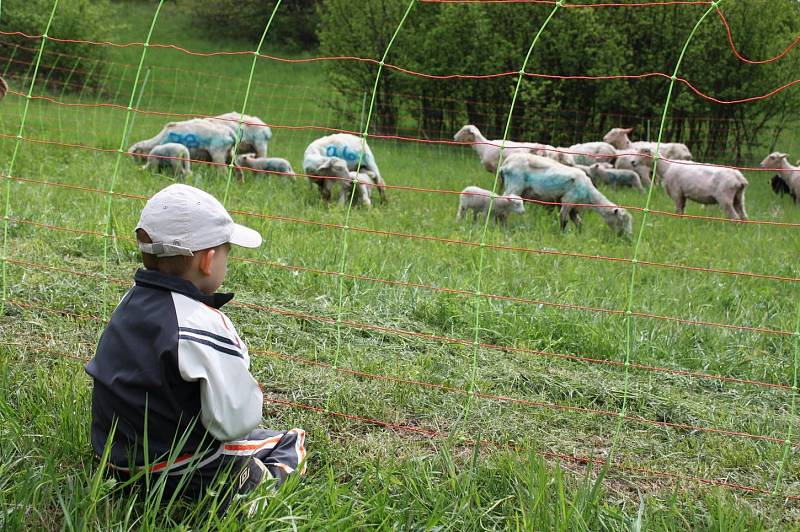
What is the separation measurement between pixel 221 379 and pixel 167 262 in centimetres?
45

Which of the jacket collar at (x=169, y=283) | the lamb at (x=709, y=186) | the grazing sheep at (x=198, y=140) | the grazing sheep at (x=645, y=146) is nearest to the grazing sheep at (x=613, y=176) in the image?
the lamb at (x=709, y=186)

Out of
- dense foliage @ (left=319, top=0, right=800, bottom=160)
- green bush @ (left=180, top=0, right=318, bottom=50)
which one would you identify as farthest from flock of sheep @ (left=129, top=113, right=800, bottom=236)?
green bush @ (left=180, top=0, right=318, bottom=50)

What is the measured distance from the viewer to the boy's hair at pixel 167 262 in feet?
8.41

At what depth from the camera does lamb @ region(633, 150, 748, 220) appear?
10.3 m

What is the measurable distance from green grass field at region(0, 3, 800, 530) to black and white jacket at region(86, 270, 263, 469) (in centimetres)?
24

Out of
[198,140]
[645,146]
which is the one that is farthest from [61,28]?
[645,146]

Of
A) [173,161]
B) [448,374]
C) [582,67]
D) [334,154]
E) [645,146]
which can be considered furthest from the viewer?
[582,67]

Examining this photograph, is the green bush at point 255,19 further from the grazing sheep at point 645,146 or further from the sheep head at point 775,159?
the sheep head at point 775,159

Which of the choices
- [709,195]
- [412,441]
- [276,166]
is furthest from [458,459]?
[709,195]

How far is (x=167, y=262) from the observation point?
257 cm

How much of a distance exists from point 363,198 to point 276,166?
1394 millimetres

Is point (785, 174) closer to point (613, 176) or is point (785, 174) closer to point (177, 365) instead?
point (613, 176)

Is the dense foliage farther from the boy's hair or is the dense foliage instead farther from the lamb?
the boy's hair

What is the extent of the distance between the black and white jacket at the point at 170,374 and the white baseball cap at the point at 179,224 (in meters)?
0.10
